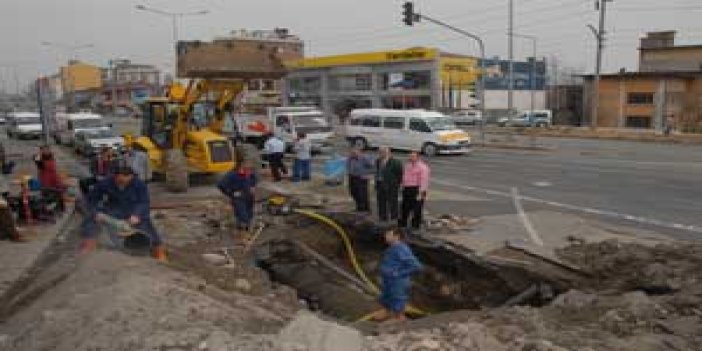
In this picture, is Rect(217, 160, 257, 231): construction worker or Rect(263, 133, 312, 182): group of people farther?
Rect(263, 133, 312, 182): group of people

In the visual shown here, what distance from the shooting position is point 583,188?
1936cm

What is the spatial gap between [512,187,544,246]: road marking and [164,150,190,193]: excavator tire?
27.4ft

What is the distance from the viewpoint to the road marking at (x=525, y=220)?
12.6 metres

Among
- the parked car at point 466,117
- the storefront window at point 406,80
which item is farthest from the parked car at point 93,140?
the storefront window at point 406,80

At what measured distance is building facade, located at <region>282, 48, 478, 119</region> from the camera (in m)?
64.3

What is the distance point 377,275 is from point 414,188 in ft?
5.91

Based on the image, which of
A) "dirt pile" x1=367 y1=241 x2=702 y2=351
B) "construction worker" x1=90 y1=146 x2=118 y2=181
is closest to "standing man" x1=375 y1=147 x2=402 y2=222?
"dirt pile" x1=367 y1=241 x2=702 y2=351

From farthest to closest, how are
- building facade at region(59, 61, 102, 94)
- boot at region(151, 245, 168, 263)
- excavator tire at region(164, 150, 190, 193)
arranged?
1. building facade at region(59, 61, 102, 94)
2. excavator tire at region(164, 150, 190, 193)
3. boot at region(151, 245, 168, 263)

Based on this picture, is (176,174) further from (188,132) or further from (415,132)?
(415,132)

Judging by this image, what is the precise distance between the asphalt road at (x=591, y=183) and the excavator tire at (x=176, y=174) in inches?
259

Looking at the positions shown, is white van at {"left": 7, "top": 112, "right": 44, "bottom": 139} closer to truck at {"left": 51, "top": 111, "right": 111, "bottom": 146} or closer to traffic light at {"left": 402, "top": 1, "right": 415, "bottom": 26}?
truck at {"left": 51, "top": 111, "right": 111, "bottom": 146}

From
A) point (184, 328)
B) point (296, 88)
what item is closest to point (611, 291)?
point (184, 328)

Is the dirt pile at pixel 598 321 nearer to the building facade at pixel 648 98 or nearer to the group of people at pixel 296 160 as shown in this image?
the group of people at pixel 296 160

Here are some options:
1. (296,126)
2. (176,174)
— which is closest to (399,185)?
(176,174)
